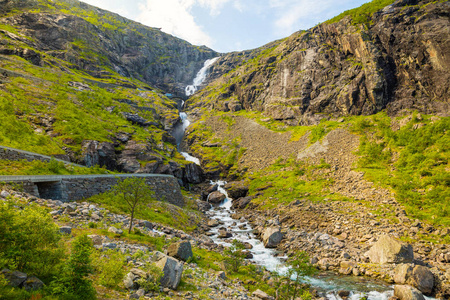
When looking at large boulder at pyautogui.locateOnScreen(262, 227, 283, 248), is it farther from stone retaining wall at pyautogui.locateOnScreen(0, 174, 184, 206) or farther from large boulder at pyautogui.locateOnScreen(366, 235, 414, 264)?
stone retaining wall at pyautogui.locateOnScreen(0, 174, 184, 206)

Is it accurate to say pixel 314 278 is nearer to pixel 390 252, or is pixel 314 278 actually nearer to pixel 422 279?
pixel 390 252

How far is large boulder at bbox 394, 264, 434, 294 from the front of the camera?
64.8 feet

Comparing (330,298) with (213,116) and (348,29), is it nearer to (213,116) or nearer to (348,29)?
(348,29)

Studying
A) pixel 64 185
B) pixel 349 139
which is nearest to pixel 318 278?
pixel 64 185

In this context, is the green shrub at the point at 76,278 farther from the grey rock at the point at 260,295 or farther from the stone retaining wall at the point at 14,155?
the stone retaining wall at the point at 14,155

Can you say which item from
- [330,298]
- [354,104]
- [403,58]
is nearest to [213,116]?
[354,104]

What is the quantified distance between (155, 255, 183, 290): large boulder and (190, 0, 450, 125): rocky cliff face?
282ft

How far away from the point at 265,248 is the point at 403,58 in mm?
83843

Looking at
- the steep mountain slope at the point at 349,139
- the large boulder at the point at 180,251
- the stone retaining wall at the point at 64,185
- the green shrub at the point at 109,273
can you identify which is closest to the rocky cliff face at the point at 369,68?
the steep mountain slope at the point at 349,139

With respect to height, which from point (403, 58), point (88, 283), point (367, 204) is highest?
point (403, 58)

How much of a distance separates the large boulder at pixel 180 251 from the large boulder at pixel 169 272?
4.75 metres

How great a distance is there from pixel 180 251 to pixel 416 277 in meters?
23.0

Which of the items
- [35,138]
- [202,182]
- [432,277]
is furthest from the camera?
[202,182]

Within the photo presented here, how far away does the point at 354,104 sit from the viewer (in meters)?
80.4
